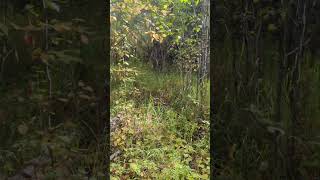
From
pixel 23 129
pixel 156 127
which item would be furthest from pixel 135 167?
pixel 23 129

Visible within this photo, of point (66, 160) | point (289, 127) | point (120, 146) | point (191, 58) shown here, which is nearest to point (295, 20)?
point (289, 127)

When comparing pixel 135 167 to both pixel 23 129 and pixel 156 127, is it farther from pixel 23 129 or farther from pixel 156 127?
pixel 23 129

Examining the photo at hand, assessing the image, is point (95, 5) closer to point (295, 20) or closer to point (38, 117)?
point (38, 117)

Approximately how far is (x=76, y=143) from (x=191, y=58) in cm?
483

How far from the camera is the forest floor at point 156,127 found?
4.64 m

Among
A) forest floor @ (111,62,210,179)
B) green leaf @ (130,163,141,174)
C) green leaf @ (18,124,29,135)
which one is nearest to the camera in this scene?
green leaf @ (18,124,29,135)

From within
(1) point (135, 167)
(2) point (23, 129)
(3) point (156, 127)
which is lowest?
(1) point (135, 167)

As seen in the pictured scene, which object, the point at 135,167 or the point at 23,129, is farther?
the point at 135,167

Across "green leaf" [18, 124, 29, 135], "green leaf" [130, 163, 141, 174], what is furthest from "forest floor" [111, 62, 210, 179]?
"green leaf" [18, 124, 29, 135]

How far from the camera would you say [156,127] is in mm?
5262

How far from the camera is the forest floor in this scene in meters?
4.64

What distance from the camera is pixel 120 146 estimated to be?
5062 millimetres

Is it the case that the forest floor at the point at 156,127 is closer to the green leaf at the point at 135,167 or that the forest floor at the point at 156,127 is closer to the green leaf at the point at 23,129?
the green leaf at the point at 135,167

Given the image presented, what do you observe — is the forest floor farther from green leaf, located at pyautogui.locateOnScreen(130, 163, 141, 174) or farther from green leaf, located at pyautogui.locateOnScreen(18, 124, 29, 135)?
green leaf, located at pyautogui.locateOnScreen(18, 124, 29, 135)
